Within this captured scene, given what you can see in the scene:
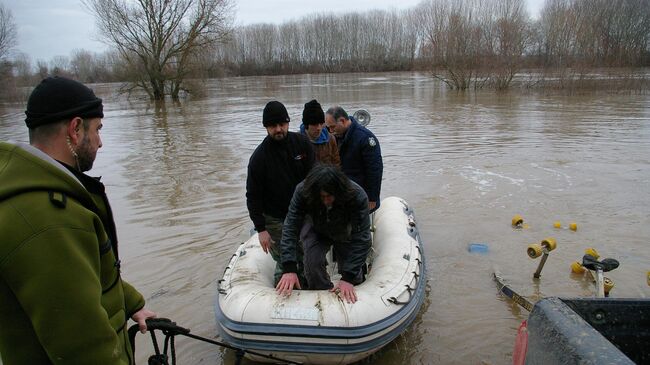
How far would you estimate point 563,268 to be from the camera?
498cm

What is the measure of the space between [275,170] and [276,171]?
0.4 inches

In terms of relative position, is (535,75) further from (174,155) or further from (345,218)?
(345,218)

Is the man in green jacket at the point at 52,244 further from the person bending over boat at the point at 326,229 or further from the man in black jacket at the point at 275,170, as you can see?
the man in black jacket at the point at 275,170

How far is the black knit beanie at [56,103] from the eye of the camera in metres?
1.50

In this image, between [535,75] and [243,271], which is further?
[535,75]

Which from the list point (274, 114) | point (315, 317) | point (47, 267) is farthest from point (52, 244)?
point (274, 114)

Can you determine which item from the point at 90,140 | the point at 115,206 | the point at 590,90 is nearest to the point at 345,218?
the point at 90,140

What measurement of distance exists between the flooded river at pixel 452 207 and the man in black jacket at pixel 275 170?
1.14m

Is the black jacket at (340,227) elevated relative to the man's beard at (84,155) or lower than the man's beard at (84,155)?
lower

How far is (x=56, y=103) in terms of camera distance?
151 cm

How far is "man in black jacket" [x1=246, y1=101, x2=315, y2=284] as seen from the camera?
12.1 ft

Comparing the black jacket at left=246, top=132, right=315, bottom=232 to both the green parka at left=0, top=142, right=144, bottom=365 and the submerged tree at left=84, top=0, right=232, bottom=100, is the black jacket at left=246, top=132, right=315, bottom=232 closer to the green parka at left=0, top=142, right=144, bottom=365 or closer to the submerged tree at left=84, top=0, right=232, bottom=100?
the green parka at left=0, top=142, right=144, bottom=365

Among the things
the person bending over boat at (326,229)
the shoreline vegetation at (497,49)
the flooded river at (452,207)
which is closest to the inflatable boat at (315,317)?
the person bending over boat at (326,229)

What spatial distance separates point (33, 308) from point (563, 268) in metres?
5.04
